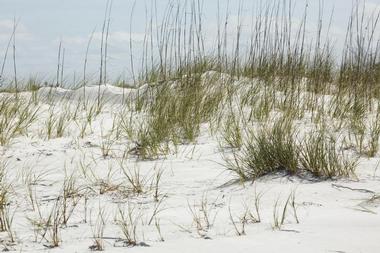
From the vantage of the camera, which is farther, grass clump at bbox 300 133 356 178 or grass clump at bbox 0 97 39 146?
grass clump at bbox 0 97 39 146

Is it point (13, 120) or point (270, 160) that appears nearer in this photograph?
point (270, 160)

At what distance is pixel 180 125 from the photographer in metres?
3.43

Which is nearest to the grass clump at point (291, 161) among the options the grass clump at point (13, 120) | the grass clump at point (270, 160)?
the grass clump at point (270, 160)

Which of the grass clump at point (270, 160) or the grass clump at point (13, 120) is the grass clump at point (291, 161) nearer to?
the grass clump at point (270, 160)

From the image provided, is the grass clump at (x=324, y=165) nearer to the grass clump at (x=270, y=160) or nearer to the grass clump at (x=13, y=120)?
the grass clump at (x=270, y=160)

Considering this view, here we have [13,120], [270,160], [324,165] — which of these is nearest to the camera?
[324,165]

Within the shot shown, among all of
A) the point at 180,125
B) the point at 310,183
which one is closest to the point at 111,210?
the point at 310,183

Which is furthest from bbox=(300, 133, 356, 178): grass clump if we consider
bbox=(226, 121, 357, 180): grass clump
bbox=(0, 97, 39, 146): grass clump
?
bbox=(0, 97, 39, 146): grass clump

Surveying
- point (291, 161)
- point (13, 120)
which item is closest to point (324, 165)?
point (291, 161)

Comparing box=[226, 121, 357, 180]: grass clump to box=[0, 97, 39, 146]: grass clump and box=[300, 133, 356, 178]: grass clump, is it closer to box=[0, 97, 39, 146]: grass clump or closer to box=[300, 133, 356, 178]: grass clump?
box=[300, 133, 356, 178]: grass clump

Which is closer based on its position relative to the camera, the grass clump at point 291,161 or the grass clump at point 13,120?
the grass clump at point 291,161

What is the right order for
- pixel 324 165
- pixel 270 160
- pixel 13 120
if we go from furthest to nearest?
1. pixel 13 120
2. pixel 270 160
3. pixel 324 165

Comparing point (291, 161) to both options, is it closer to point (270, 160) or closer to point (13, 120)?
point (270, 160)

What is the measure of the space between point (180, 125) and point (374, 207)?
1893 millimetres
